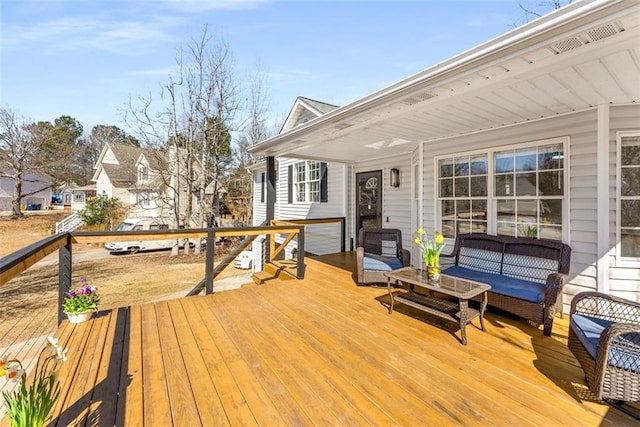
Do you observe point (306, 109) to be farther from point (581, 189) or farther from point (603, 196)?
point (603, 196)

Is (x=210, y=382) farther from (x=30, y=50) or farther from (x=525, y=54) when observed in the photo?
(x=30, y=50)

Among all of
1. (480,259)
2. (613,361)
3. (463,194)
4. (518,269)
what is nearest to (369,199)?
(463,194)

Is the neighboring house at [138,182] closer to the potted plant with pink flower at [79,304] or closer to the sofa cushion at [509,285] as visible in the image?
the potted plant with pink flower at [79,304]

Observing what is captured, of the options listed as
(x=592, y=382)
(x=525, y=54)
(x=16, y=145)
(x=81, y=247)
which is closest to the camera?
(x=592, y=382)

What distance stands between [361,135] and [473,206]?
2.18 m

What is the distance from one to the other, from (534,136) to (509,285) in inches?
80.9

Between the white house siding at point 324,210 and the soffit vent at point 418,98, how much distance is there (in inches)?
184

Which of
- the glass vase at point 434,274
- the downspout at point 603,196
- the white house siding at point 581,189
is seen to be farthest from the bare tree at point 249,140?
the downspout at point 603,196

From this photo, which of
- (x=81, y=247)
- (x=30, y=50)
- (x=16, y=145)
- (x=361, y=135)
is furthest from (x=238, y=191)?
(x=361, y=135)

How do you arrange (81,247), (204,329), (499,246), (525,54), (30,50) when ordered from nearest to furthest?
1. (525,54)
2. (204,329)
3. (499,246)
4. (30,50)
5. (81,247)

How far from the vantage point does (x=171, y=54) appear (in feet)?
43.3

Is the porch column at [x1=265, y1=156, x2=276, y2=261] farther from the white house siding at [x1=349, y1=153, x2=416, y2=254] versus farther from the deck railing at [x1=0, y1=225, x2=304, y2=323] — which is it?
the white house siding at [x1=349, y1=153, x2=416, y2=254]

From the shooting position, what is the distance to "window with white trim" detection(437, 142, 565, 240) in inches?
149

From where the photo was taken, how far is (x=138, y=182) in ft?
59.9
